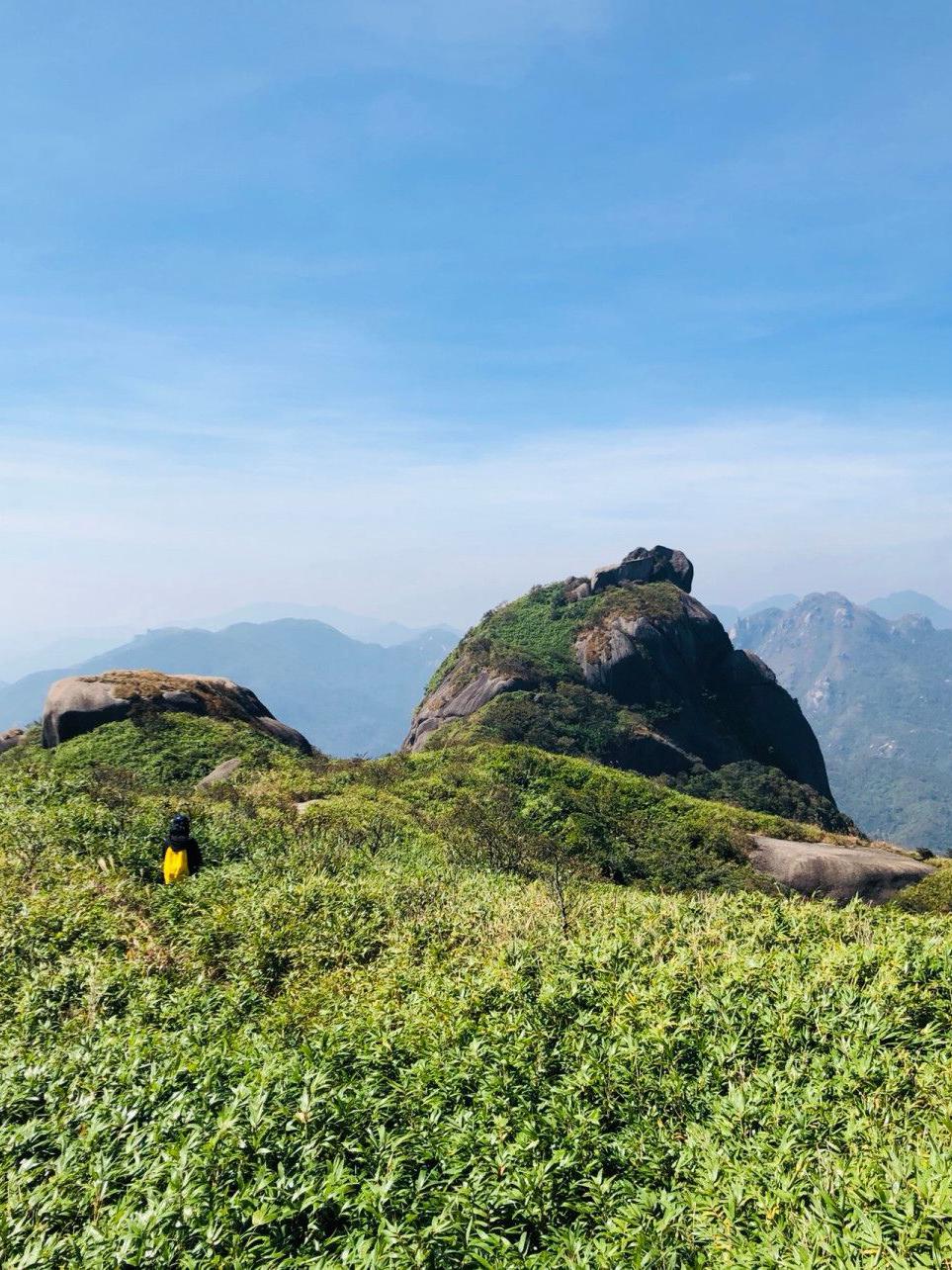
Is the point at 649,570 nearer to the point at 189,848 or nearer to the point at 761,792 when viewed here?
the point at 761,792

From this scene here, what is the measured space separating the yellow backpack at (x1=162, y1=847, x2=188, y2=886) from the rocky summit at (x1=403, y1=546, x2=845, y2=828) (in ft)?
98.0

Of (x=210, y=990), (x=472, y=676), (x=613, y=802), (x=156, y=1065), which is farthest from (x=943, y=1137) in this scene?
(x=472, y=676)

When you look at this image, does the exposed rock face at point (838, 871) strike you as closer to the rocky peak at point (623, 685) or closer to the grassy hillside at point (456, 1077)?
the grassy hillside at point (456, 1077)

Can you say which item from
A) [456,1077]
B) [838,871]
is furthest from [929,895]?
[456,1077]

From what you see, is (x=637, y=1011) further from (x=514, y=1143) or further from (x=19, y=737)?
(x=19, y=737)

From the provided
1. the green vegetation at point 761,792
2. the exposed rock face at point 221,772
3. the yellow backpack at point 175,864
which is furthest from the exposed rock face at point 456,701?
Result: the yellow backpack at point 175,864

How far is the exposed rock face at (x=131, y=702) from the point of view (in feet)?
112

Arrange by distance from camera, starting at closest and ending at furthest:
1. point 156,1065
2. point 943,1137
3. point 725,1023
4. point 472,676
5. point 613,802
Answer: point 943,1137 → point 156,1065 → point 725,1023 → point 613,802 → point 472,676

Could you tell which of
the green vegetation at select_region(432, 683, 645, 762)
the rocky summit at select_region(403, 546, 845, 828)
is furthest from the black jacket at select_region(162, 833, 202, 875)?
the green vegetation at select_region(432, 683, 645, 762)

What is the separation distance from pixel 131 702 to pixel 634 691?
42294 millimetres

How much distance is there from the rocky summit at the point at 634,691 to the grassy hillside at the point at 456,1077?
32509 millimetres

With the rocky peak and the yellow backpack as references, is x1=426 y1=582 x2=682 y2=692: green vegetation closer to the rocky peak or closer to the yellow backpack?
the rocky peak

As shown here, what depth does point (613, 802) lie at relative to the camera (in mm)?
33094

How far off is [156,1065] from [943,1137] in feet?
21.4
